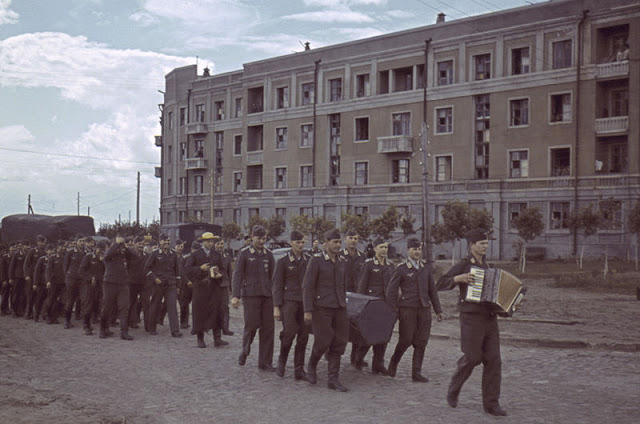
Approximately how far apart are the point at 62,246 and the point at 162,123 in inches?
2761

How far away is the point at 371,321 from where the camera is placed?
417 inches

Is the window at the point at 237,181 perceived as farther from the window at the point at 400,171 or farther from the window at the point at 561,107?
the window at the point at 561,107

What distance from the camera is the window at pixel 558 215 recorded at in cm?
4894

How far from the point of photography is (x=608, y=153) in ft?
161

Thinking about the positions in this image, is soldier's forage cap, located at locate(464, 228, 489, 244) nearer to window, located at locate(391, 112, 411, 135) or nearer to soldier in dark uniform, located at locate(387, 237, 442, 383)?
soldier in dark uniform, located at locate(387, 237, 442, 383)

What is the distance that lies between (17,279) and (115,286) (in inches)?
275

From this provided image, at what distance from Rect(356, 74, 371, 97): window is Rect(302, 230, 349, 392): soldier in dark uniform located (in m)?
51.5

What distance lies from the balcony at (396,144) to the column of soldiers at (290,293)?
39994 mm

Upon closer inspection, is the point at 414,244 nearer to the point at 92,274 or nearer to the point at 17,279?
the point at 92,274

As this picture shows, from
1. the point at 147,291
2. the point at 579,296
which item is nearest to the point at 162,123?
the point at 579,296

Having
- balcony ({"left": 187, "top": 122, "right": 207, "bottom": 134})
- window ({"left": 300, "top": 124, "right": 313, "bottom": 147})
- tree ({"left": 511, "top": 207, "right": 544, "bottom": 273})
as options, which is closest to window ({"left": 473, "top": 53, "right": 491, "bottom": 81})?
tree ({"left": 511, "top": 207, "right": 544, "bottom": 273})

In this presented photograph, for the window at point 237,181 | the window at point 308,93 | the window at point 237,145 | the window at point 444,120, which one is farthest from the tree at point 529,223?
the window at point 237,145

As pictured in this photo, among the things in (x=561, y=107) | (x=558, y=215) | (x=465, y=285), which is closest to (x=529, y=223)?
(x=558, y=215)

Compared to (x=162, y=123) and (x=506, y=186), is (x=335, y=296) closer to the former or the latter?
(x=506, y=186)
